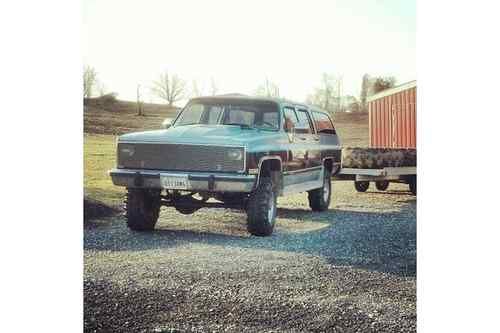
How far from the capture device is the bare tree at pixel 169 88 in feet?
15.8

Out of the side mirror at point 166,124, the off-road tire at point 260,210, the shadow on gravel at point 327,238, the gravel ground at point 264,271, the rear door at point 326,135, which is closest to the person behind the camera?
the gravel ground at point 264,271

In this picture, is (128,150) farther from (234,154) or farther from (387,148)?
(387,148)

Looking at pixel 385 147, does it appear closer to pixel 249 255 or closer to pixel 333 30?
pixel 333 30

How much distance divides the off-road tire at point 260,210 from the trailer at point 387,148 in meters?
0.61

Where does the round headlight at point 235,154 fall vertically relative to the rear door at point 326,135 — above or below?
below

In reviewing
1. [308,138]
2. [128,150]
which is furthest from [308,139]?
[128,150]

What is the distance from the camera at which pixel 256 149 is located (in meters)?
4.65

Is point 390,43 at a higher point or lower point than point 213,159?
higher

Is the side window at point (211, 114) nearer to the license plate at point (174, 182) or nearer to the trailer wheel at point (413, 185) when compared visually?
the license plate at point (174, 182)

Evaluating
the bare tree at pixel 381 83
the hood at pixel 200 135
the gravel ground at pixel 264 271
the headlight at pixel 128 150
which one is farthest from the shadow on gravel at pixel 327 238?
the bare tree at pixel 381 83

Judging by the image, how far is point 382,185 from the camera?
494 cm
